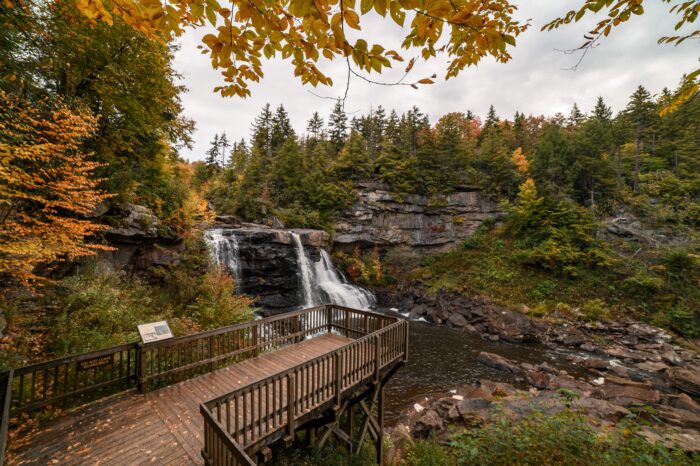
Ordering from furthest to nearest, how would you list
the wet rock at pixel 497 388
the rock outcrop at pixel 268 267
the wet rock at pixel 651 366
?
the rock outcrop at pixel 268 267 < the wet rock at pixel 651 366 < the wet rock at pixel 497 388

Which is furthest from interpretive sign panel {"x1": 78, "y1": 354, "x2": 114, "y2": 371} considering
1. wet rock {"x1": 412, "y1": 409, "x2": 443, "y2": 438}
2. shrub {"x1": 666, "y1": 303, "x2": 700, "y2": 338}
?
shrub {"x1": 666, "y1": 303, "x2": 700, "y2": 338}

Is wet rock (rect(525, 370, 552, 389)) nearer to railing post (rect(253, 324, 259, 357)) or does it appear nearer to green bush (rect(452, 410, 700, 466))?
green bush (rect(452, 410, 700, 466))

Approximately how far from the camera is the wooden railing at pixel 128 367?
4504 millimetres

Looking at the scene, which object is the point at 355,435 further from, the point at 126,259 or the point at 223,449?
the point at 126,259

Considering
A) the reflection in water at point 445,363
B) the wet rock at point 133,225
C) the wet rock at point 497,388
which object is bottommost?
the reflection in water at point 445,363

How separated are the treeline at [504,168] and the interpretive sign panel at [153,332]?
59.6 feet

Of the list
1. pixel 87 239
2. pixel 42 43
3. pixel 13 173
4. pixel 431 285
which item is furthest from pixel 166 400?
pixel 431 285

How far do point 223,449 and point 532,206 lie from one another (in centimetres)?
2617

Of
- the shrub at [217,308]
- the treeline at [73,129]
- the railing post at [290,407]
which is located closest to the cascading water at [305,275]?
the treeline at [73,129]

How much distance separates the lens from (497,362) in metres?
12.4

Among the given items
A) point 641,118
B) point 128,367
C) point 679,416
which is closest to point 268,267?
point 128,367

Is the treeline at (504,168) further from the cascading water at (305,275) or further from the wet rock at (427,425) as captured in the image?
the wet rock at (427,425)

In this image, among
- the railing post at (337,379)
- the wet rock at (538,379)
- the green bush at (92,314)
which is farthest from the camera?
the wet rock at (538,379)

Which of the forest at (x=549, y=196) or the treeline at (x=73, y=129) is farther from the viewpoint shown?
the forest at (x=549, y=196)
